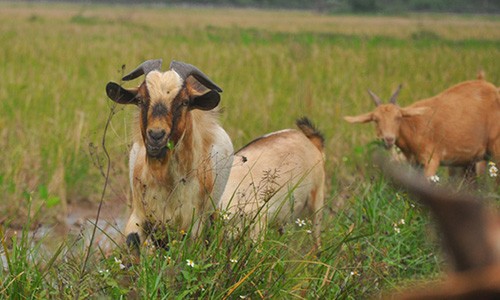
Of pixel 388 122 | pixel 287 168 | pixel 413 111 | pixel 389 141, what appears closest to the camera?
pixel 287 168

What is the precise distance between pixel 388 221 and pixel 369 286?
1460 mm

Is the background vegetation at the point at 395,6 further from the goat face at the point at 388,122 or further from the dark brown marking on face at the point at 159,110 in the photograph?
the dark brown marking on face at the point at 159,110

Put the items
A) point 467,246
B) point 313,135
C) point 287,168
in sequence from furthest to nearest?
point 313,135, point 287,168, point 467,246

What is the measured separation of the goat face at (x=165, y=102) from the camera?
4121mm

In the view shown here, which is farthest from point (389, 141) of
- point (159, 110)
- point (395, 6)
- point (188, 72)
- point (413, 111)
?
point (395, 6)

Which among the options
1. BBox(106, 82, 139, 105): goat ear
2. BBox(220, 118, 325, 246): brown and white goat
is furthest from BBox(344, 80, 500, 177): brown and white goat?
BBox(106, 82, 139, 105): goat ear

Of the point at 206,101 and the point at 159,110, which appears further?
the point at 206,101

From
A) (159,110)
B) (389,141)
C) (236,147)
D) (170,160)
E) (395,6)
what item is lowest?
(395,6)

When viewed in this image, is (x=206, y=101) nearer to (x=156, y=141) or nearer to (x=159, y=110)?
(x=159, y=110)

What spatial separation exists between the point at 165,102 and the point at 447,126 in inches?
168

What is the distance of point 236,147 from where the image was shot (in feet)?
28.4

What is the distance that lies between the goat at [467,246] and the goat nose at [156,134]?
3471 millimetres

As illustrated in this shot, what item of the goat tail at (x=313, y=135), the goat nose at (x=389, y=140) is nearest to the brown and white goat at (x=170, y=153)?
the goat tail at (x=313, y=135)

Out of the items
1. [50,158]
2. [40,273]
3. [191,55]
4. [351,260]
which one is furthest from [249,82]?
[40,273]
